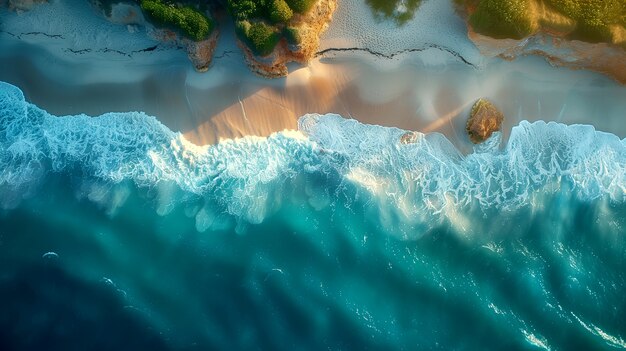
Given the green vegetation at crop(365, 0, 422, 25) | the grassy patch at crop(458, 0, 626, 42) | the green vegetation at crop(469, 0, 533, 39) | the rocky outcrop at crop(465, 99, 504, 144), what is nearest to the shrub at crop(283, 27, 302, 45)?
the green vegetation at crop(365, 0, 422, 25)

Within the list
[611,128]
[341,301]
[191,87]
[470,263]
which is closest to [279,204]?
[341,301]

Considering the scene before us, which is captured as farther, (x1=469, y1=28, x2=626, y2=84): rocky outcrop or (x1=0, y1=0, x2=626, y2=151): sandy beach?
(x1=0, y1=0, x2=626, y2=151): sandy beach

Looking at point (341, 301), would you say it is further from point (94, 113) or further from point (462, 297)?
point (94, 113)

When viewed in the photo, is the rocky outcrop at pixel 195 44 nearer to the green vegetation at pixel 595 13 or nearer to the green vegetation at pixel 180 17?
the green vegetation at pixel 180 17

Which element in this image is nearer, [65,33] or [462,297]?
[462,297]

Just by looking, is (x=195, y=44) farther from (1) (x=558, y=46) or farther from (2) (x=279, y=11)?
(1) (x=558, y=46)

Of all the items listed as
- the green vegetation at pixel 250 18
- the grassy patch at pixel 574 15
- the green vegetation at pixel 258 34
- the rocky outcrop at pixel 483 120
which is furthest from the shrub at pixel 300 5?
the rocky outcrop at pixel 483 120

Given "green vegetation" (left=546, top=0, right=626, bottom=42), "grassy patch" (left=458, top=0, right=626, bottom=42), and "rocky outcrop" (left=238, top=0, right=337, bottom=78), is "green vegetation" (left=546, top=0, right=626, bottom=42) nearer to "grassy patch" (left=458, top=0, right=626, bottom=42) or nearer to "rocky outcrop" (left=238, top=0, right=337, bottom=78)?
"grassy patch" (left=458, top=0, right=626, bottom=42)
